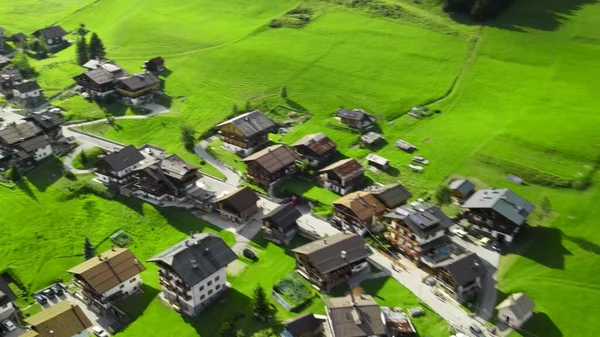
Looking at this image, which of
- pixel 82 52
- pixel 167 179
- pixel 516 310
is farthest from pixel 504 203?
pixel 82 52

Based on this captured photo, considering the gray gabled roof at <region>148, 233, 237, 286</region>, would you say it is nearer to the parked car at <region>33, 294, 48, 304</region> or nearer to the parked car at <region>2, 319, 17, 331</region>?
the parked car at <region>33, 294, 48, 304</region>

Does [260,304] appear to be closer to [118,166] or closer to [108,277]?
[108,277]

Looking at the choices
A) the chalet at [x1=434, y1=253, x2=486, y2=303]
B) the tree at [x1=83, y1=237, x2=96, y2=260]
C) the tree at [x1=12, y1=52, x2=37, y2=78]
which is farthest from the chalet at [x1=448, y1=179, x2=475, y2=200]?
the tree at [x1=12, y1=52, x2=37, y2=78]

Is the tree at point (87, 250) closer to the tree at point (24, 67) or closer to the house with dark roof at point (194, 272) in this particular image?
the house with dark roof at point (194, 272)

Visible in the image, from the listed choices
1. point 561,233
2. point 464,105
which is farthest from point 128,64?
point 561,233

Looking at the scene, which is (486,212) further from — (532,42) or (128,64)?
(128,64)

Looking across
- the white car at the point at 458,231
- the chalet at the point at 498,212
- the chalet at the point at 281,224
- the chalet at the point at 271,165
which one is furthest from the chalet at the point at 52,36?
the chalet at the point at 498,212

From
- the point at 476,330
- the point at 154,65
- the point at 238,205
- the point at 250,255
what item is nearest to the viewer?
the point at 476,330
